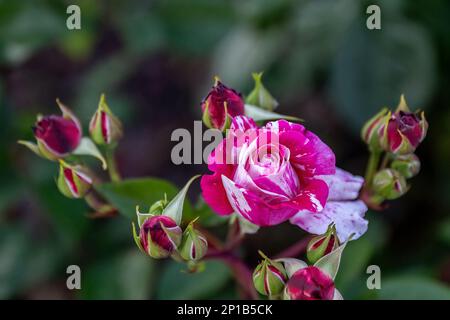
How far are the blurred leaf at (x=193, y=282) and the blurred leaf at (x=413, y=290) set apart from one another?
0.45 meters

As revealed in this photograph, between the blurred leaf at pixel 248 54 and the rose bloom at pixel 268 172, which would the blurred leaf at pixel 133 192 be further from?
the blurred leaf at pixel 248 54

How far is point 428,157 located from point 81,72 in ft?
6.18

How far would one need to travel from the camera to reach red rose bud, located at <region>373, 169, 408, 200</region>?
1316 millimetres

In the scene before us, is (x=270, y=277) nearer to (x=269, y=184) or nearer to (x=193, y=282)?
(x=269, y=184)

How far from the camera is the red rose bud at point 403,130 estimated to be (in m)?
1.26

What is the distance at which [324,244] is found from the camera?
1143mm

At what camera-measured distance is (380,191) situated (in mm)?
1338

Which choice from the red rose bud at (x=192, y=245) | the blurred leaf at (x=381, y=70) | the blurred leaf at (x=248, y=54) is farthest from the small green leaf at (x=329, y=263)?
the blurred leaf at (x=248, y=54)

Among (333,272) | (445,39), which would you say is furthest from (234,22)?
(333,272)

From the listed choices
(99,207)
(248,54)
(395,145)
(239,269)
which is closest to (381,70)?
(248,54)

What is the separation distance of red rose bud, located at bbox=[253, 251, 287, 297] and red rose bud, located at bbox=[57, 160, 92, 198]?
41cm

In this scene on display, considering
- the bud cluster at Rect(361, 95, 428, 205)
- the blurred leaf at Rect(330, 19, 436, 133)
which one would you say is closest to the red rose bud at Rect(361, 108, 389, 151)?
the bud cluster at Rect(361, 95, 428, 205)

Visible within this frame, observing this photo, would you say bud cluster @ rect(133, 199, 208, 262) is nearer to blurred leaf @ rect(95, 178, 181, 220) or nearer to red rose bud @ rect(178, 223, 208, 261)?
red rose bud @ rect(178, 223, 208, 261)
